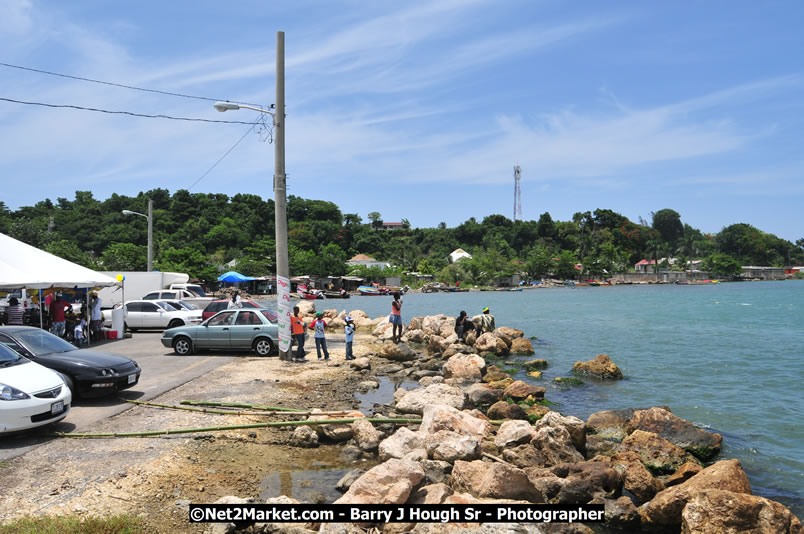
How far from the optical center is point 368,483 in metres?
6.29

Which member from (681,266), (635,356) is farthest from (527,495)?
(681,266)

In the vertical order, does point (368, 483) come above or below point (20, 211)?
below

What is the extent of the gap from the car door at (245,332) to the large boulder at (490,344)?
9.69m

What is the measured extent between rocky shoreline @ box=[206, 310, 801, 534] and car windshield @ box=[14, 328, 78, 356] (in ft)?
17.9

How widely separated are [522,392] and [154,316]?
711 inches

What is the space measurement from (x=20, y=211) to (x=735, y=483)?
123m

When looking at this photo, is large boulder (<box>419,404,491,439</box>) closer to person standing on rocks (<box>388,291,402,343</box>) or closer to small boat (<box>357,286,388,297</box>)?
person standing on rocks (<box>388,291,402,343</box>)

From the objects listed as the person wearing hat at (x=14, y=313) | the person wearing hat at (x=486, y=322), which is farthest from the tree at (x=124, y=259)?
the person wearing hat at (x=486, y=322)

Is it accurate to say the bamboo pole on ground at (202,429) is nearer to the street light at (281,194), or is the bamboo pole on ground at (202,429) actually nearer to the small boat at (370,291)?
the street light at (281,194)

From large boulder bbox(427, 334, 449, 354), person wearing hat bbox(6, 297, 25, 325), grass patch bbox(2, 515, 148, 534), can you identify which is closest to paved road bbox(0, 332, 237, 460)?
person wearing hat bbox(6, 297, 25, 325)

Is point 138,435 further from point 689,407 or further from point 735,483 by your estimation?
point 689,407

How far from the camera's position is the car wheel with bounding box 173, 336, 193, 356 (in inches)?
689

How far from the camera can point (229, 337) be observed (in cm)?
1759

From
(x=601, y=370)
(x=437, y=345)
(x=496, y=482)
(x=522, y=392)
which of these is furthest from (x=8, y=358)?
(x=437, y=345)
